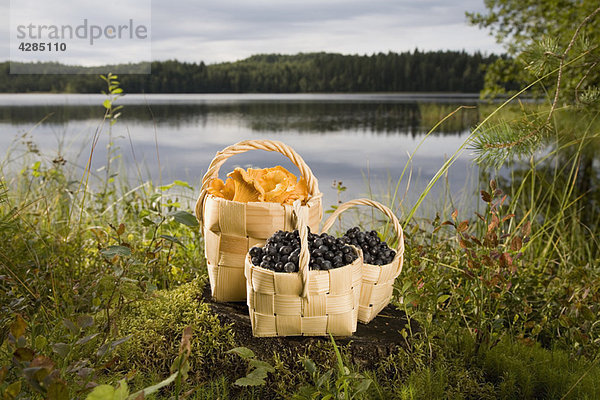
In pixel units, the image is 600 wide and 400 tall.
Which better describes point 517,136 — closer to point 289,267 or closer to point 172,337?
point 289,267

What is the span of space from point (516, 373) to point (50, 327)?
96.1 inches

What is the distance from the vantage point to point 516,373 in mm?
2445

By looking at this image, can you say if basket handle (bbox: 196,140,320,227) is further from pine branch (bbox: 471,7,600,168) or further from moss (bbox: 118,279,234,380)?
pine branch (bbox: 471,7,600,168)

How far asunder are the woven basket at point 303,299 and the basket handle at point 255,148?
51 centimetres

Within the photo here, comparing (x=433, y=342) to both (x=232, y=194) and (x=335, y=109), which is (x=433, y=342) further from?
(x=335, y=109)

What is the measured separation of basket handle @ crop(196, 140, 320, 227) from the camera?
2750mm

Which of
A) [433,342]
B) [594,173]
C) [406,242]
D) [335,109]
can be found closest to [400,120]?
[335,109]

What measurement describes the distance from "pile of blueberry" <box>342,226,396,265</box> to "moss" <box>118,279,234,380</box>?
76 cm

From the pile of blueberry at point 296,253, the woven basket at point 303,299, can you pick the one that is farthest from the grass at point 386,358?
the pile of blueberry at point 296,253

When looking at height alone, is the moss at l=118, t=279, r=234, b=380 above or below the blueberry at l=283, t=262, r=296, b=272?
below

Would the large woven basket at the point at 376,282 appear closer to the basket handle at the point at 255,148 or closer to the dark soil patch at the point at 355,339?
the dark soil patch at the point at 355,339

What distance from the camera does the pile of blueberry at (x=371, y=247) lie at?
8.49 ft

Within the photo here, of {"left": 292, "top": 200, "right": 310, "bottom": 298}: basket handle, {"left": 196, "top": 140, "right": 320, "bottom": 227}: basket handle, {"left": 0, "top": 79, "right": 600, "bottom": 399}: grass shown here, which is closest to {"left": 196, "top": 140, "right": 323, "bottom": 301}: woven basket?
{"left": 196, "top": 140, "right": 320, "bottom": 227}: basket handle

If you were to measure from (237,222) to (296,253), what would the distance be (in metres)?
0.48
